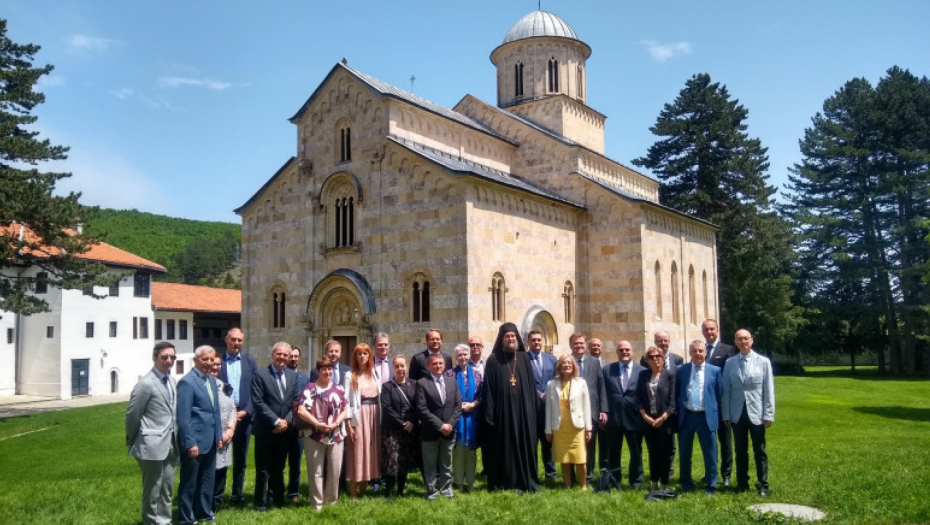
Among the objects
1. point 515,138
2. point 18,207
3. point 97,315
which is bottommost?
point 97,315

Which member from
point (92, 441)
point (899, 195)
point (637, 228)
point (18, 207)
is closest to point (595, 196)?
point (637, 228)

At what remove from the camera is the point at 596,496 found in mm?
8469

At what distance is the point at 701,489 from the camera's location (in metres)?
8.98

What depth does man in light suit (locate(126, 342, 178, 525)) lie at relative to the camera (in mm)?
6855

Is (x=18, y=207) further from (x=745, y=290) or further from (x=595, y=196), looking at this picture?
(x=745, y=290)

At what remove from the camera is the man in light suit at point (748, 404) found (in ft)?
28.3

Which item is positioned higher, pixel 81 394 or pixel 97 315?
pixel 97 315

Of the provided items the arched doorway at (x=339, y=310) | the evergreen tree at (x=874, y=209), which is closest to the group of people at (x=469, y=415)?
the arched doorway at (x=339, y=310)

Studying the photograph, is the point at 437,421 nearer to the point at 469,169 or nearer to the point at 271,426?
the point at 271,426

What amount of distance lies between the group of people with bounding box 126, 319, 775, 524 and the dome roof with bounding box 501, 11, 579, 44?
67.8 feet

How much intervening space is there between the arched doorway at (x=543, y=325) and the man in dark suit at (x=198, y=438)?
12423 mm

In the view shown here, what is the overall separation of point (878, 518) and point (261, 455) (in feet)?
22.4

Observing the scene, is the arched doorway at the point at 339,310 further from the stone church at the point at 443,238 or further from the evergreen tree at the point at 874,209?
the evergreen tree at the point at 874,209

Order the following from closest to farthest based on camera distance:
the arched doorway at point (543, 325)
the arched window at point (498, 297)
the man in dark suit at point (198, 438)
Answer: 1. the man in dark suit at point (198, 438)
2. the arched window at point (498, 297)
3. the arched doorway at point (543, 325)
